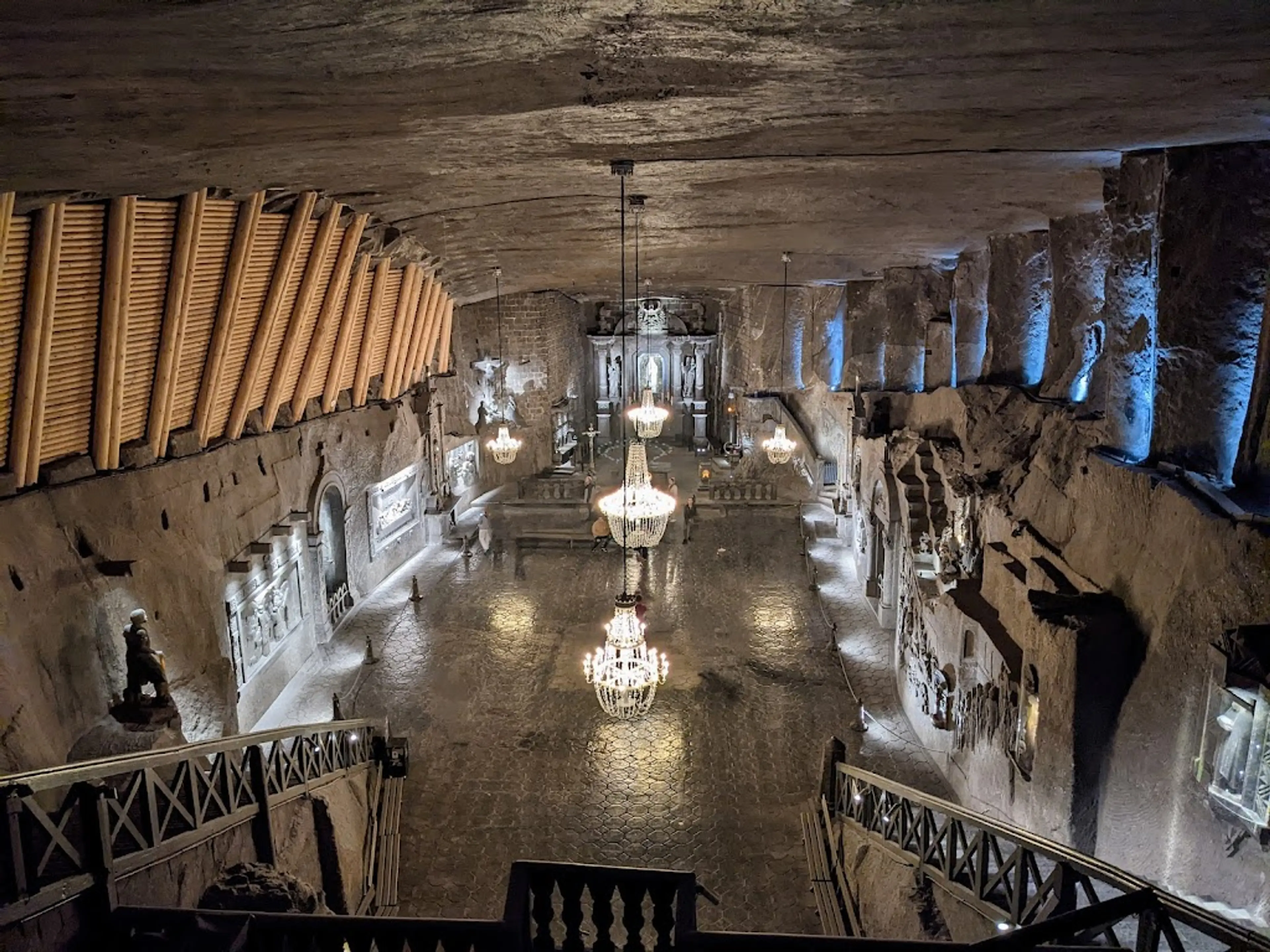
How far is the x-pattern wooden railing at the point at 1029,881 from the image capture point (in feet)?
12.5

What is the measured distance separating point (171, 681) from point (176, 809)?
323 centimetres

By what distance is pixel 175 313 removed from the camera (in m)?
7.20

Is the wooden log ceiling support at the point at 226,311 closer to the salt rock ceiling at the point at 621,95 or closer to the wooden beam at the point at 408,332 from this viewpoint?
the salt rock ceiling at the point at 621,95

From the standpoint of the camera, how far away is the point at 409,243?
11578 mm

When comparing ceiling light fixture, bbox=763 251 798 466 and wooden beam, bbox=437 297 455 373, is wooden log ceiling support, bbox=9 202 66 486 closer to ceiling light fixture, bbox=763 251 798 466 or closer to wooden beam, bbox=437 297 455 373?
wooden beam, bbox=437 297 455 373

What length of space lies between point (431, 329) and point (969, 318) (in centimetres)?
971

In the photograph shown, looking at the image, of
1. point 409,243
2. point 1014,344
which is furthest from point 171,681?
point 1014,344

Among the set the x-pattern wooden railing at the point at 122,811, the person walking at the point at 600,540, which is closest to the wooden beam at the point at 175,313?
the x-pattern wooden railing at the point at 122,811

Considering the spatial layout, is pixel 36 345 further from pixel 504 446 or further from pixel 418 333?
pixel 504 446

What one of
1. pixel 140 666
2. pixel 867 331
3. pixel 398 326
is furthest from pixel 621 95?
pixel 867 331

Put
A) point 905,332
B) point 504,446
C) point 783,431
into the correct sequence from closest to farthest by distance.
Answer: point 905,332, point 504,446, point 783,431

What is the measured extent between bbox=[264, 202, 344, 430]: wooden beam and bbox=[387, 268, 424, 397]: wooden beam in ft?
10.2

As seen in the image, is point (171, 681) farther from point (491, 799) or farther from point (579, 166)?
point (579, 166)

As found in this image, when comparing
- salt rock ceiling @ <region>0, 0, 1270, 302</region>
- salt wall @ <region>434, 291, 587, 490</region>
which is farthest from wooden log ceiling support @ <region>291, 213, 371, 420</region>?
salt wall @ <region>434, 291, 587, 490</region>
